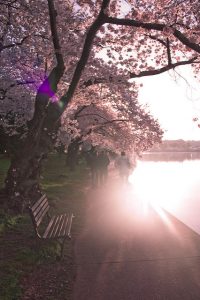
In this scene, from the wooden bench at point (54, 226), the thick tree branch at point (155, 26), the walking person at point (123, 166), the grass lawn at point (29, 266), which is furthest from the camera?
the walking person at point (123, 166)

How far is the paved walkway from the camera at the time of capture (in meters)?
6.61

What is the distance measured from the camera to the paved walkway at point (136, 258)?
6.61m

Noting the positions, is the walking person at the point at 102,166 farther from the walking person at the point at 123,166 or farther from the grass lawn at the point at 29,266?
the grass lawn at the point at 29,266

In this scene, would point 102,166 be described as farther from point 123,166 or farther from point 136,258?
point 136,258

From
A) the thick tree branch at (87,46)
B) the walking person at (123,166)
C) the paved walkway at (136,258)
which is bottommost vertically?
the paved walkway at (136,258)

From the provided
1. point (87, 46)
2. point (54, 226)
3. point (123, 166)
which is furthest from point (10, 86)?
point (54, 226)

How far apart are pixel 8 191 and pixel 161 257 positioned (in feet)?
17.9

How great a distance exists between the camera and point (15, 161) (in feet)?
40.5

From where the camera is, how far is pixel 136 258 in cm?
842

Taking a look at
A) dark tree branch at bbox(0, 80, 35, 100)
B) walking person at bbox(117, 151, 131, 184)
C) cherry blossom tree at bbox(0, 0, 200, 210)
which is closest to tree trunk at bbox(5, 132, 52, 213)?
cherry blossom tree at bbox(0, 0, 200, 210)

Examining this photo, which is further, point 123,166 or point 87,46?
point 123,166

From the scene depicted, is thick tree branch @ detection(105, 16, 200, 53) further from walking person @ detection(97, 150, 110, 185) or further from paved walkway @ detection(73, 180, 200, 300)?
walking person @ detection(97, 150, 110, 185)

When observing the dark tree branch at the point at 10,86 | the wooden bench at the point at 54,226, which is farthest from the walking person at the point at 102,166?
the wooden bench at the point at 54,226

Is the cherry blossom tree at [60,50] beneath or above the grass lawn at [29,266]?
above
